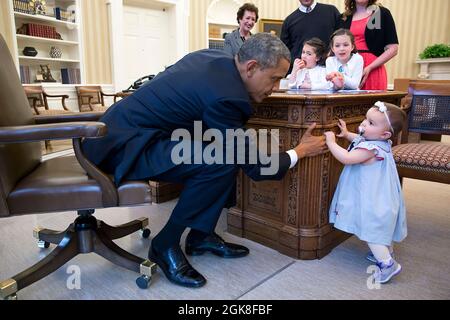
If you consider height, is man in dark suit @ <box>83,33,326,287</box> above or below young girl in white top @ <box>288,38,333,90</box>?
below

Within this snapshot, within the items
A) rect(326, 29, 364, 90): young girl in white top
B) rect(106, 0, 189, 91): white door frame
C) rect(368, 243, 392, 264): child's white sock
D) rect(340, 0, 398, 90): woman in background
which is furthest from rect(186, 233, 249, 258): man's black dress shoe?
rect(106, 0, 189, 91): white door frame

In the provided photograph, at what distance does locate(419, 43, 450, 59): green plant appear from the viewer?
666 centimetres

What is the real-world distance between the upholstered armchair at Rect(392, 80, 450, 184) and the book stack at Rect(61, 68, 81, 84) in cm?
486

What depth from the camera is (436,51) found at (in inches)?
267

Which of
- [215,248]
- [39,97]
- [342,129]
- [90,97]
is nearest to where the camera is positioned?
[342,129]

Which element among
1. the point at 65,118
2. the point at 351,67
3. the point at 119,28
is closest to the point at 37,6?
the point at 119,28

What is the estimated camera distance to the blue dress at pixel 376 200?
161 cm

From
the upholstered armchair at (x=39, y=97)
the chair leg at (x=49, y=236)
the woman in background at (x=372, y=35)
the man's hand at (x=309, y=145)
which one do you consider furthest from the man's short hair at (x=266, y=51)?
the upholstered armchair at (x=39, y=97)

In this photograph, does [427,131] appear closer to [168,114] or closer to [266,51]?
[266,51]

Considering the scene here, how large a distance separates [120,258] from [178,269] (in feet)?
0.87

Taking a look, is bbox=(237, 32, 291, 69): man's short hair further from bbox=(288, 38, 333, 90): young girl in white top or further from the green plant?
the green plant

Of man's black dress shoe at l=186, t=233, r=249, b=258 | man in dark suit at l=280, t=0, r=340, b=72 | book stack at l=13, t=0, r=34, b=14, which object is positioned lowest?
man's black dress shoe at l=186, t=233, r=249, b=258

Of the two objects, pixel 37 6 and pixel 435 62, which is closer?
pixel 37 6
